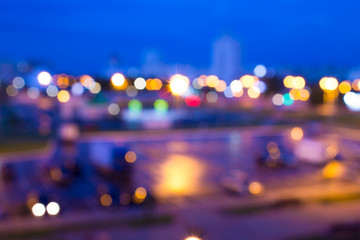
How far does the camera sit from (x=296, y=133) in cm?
3819

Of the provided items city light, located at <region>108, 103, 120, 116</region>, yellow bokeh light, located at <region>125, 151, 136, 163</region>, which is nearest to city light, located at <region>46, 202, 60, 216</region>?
yellow bokeh light, located at <region>125, 151, 136, 163</region>

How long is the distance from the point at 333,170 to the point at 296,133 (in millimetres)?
17827

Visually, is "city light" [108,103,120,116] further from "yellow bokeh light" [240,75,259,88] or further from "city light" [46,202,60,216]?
"yellow bokeh light" [240,75,259,88]

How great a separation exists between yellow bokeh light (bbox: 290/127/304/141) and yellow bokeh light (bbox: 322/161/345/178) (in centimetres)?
1262

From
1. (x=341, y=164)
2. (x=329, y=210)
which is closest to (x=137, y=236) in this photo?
(x=329, y=210)

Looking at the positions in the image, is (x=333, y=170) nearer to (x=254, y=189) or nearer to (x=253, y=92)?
(x=254, y=189)

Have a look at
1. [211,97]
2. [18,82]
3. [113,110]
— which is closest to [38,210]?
[113,110]

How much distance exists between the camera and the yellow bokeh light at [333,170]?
774 inches

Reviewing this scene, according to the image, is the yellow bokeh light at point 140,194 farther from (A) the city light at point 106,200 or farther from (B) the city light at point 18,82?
(B) the city light at point 18,82

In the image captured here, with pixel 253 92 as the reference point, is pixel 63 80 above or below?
below

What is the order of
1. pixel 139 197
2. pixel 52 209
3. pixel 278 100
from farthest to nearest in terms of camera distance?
pixel 278 100
pixel 139 197
pixel 52 209

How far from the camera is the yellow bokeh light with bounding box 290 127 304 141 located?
35.5 m

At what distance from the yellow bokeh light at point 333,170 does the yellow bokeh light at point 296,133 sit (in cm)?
1262

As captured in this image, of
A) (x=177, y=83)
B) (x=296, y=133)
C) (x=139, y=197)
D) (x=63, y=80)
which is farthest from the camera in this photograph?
(x=296, y=133)
